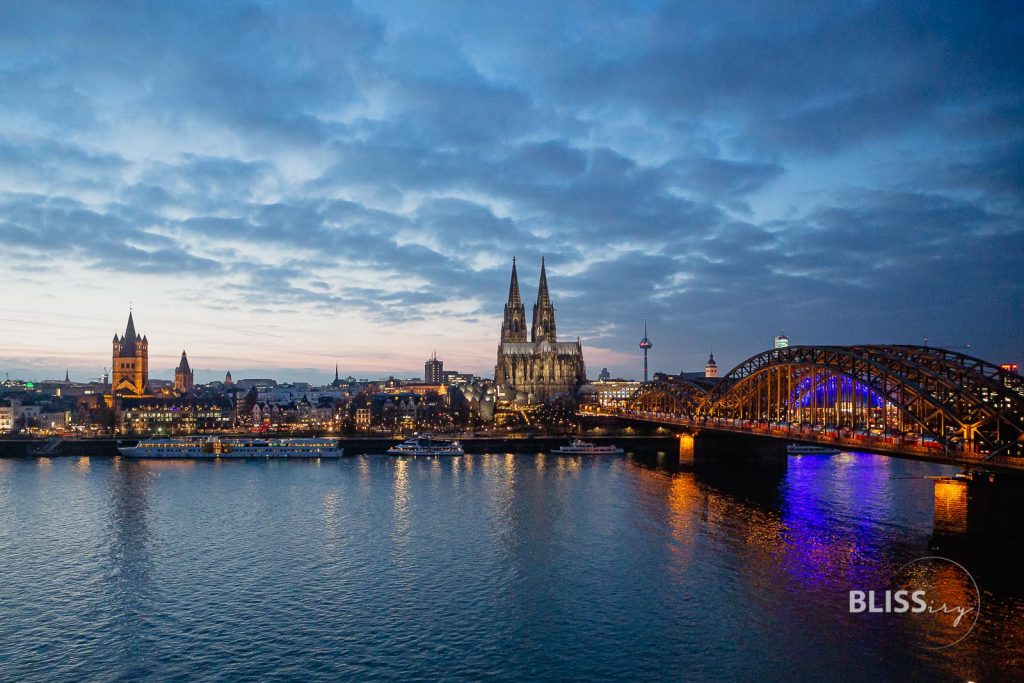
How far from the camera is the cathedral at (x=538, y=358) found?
162 meters

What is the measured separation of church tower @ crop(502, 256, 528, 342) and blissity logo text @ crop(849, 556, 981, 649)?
141941 mm

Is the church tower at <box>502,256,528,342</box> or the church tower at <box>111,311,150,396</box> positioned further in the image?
the church tower at <box>502,256,528,342</box>

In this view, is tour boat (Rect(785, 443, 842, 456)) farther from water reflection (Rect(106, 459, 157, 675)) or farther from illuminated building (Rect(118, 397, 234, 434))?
illuminated building (Rect(118, 397, 234, 434))

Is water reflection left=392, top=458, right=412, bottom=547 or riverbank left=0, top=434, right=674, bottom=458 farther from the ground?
riverbank left=0, top=434, right=674, bottom=458

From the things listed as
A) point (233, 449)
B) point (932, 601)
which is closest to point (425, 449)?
point (233, 449)

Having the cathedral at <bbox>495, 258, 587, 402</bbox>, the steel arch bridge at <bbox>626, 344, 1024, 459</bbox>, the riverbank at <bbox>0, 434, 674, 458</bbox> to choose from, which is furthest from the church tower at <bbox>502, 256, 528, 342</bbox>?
the steel arch bridge at <bbox>626, 344, 1024, 459</bbox>

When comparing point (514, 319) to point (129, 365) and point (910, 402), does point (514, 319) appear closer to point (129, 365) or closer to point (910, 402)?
point (129, 365)

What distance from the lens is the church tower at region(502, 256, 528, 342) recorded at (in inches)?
6831

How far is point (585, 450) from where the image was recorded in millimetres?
88438

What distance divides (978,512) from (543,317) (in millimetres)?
138004

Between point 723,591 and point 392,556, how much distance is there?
16092mm

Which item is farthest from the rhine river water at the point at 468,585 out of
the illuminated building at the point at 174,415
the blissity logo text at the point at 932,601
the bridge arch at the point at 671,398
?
the illuminated building at the point at 174,415

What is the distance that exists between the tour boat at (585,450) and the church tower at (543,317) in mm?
80427

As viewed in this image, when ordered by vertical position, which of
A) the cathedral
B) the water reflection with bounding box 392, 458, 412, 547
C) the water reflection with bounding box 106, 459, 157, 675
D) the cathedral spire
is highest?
the cathedral spire
